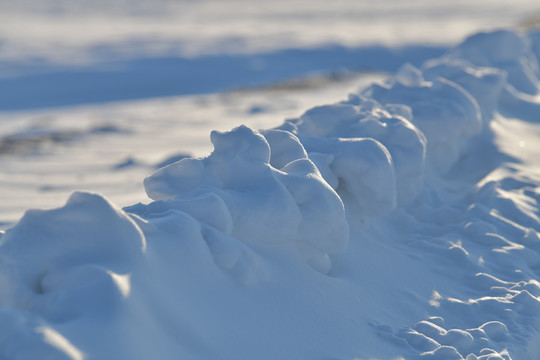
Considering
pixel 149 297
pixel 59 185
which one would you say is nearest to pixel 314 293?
pixel 149 297

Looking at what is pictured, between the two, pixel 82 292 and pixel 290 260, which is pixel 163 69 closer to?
pixel 290 260

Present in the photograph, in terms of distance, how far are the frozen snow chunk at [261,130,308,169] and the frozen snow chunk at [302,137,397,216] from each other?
0.91ft

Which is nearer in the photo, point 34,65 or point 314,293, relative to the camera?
point 314,293

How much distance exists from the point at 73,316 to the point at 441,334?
1344 mm

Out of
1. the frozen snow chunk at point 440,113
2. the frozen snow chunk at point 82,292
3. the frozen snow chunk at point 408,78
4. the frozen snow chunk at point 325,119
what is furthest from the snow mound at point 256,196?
the frozen snow chunk at point 408,78

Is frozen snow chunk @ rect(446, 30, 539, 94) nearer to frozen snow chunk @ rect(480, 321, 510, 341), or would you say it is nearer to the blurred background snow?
the blurred background snow

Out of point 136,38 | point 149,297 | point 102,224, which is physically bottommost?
point 149,297

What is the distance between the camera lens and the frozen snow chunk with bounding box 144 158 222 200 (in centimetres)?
281

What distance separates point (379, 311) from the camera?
2660 millimetres

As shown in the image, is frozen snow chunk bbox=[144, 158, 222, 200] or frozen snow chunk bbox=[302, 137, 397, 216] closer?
frozen snow chunk bbox=[144, 158, 222, 200]

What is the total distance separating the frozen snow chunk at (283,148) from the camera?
302cm

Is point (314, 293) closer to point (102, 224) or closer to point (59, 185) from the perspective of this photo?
point (102, 224)

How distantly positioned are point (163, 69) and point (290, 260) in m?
13.1

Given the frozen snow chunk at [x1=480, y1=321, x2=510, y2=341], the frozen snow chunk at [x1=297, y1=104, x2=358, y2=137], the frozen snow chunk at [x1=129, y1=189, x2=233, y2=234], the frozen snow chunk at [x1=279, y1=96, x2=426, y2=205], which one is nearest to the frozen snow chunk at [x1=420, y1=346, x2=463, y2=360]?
the frozen snow chunk at [x1=480, y1=321, x2=510, y2=341]
